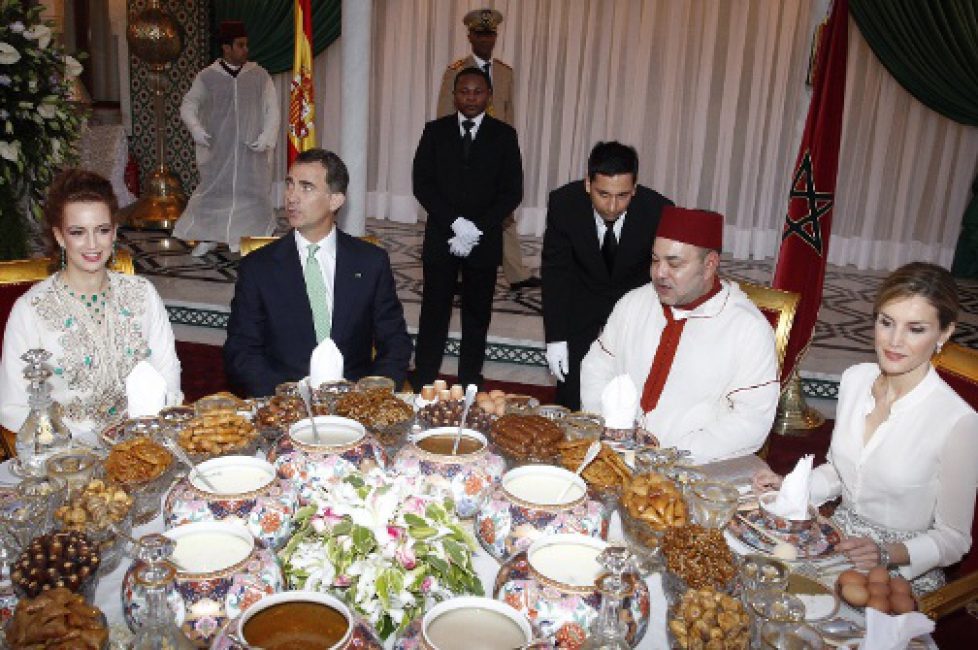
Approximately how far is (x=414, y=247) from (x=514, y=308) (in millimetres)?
2338

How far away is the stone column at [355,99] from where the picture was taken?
6.02 metres

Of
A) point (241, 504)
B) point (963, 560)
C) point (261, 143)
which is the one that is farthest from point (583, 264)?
point (261, 143)

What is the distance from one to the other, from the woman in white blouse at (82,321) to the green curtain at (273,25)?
7.77 meters

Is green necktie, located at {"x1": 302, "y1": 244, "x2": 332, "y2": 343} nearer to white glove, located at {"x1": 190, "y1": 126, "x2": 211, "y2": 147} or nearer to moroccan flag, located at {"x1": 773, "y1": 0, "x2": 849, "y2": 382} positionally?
moroccan flag, located at {"x1": 773, "y1": 0, "x2": 849, "y2": 382}

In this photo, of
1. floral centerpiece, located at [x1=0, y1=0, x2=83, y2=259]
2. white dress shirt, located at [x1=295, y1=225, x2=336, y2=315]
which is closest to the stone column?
floral centerpiece, located at [x1=0, y1=0, x2=83, y2=259]

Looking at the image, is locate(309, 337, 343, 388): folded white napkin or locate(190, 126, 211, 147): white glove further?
locate(190, 126, 211, 147): white glove

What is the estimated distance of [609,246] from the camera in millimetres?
4285

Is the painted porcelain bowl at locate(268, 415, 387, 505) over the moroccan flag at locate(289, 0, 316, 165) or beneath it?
beneath

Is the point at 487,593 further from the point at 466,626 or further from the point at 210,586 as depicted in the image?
the point at 210,586

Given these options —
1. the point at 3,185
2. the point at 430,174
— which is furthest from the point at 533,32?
the point at 3,185

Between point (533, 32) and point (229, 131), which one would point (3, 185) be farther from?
point (533, 32)

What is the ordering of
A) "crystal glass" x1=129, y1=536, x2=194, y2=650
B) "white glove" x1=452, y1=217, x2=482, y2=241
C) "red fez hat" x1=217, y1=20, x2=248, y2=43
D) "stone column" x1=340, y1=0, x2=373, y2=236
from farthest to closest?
"red fez hat" x1=217, y1=20, x2=248, y2=43
"stone column" x1=340, y1=0, x2=373, y2=236
"white glove" x1=452, y1=217, x2=482, y2=241
"crystal glass" x1=129, y1=536, x2=194, y2=650

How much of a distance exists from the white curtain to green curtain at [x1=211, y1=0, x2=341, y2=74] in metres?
→ 0.36

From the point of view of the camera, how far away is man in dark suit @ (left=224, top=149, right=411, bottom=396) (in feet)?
11.4
